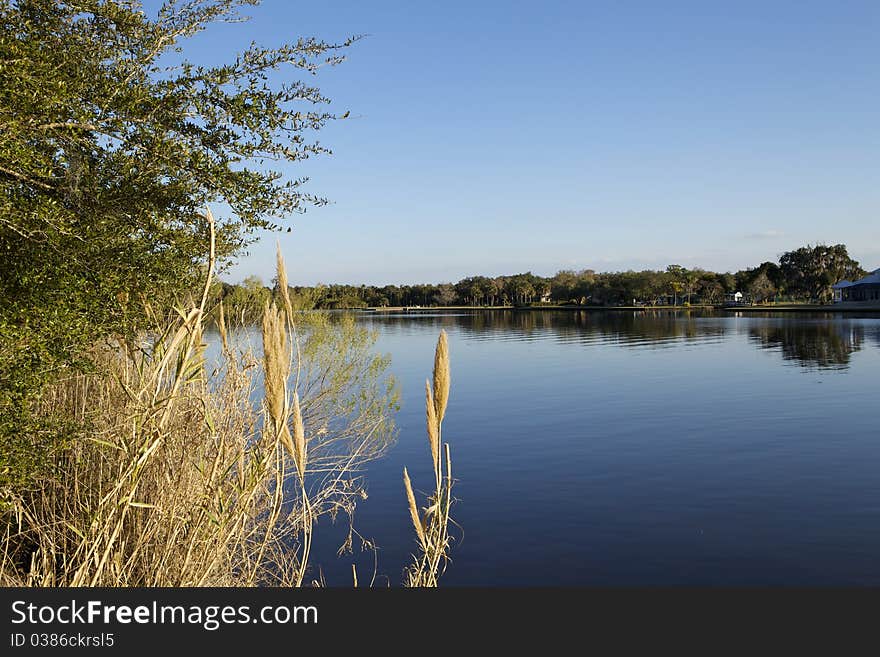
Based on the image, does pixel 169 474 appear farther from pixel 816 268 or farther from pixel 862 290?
pixel 816 268

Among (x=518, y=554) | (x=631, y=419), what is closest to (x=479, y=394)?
(x=631, y=419)

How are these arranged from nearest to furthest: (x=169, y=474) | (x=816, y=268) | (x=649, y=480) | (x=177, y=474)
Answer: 1. (x=169, y=474)
2. (x=177, y=474)
3. (x=649, y=480)
4. (x=816, y=268)

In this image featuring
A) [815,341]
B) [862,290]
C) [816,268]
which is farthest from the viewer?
[816,268]

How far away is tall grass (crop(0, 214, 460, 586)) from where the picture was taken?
98.7 inches

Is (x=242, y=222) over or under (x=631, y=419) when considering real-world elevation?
over

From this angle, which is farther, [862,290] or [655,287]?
[655,287]

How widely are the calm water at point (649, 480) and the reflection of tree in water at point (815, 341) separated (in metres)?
3.10

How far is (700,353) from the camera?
35.0m

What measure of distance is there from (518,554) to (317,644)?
704 cm

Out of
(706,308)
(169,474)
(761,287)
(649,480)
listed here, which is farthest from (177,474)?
(761,287)

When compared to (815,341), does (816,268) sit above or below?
above

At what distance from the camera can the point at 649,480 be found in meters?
12.7

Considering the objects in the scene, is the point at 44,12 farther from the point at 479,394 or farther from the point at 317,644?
the point at 479,394

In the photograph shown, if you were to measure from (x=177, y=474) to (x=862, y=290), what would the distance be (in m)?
94.5
